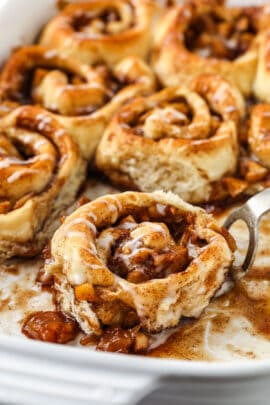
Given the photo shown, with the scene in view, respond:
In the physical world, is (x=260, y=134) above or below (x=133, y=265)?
below

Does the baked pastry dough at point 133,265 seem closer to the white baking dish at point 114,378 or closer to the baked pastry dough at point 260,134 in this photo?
the white baking dish at point 114,378

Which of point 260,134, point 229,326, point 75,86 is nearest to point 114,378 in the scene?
point 229,326

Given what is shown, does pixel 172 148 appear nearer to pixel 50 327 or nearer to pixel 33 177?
pixel 33 177

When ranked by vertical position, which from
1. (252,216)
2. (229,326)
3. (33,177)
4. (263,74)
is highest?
(33,177)

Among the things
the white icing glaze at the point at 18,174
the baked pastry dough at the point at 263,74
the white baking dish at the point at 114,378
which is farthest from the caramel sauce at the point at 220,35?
the white baking dish at the point at 114,378

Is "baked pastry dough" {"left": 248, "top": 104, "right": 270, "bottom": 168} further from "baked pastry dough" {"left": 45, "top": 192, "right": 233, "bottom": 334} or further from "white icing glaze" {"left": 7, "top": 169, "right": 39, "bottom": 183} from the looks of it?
"white icing glaze" {"left": 7, "top": 169, "right": 39, "bottom": 183}

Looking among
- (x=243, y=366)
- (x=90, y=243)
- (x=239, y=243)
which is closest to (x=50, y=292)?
(x=90, y=243)

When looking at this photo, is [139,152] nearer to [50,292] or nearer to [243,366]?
[50,292]
